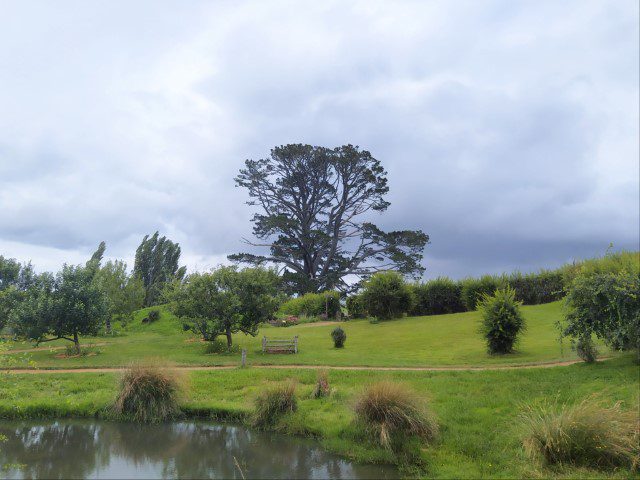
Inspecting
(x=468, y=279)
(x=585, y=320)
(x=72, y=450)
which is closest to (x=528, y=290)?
(x=468, y=279)

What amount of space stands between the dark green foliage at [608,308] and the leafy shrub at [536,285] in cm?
2155

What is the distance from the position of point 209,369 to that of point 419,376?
7.93 meters

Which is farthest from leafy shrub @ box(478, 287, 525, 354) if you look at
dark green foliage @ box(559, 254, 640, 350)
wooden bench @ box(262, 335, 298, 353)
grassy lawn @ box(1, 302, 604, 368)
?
wooden bench @ box(262, 335, 298, 353)

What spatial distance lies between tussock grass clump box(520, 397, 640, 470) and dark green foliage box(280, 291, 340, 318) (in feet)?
110

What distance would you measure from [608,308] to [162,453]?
41.0 feet

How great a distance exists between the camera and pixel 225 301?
23.1 meters

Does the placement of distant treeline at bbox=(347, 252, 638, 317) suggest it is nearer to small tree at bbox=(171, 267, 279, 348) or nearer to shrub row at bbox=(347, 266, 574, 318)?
shrub row at bbox=(347, 266, 574, 318)

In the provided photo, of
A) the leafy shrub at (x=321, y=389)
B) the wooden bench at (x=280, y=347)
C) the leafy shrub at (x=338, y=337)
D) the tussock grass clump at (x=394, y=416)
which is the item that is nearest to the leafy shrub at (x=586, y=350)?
the tussock grass clump at (x=394, y=416)

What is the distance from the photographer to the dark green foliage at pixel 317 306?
1681 inches

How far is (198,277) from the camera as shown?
2383 cm

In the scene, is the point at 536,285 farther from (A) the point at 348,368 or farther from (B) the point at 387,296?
(A) the point at 348,368

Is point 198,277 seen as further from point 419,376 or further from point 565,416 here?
point 565,416

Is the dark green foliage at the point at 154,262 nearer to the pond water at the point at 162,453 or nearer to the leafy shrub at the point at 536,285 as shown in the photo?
the leafy shrub at the point at 536,285

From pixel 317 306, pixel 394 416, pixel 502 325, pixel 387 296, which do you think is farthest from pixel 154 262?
pixel 394 416
